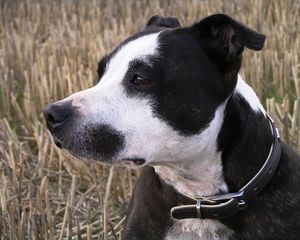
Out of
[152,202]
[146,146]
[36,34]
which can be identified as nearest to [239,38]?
[146,146]

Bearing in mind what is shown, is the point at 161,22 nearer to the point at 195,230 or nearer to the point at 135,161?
the point at 135,161

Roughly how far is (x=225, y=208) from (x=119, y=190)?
156 centimetres

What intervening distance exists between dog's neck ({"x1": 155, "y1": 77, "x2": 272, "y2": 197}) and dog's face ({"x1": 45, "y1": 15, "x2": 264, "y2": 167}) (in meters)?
0.04

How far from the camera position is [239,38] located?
3.17 meters

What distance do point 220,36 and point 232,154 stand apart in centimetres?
53

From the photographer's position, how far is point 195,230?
3.36 meters

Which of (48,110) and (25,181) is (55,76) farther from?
(48,110)

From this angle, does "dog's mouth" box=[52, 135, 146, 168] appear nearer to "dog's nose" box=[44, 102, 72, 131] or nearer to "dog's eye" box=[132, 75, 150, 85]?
"dog's nose" box=[44, 102, 72, 131]

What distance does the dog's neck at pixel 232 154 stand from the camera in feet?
10.7

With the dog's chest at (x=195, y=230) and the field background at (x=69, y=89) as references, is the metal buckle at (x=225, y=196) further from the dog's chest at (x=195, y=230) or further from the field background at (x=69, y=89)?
the field background at (x=69, y=89)

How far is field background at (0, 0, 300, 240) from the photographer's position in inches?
168

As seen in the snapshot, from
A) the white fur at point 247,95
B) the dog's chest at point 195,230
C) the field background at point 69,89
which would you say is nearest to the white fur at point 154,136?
the dog's chest at point 195,230

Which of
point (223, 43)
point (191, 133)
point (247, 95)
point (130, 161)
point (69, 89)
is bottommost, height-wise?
point (69, 89)

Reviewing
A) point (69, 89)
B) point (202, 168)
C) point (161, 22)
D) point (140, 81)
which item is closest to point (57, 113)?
point (140, 81)
